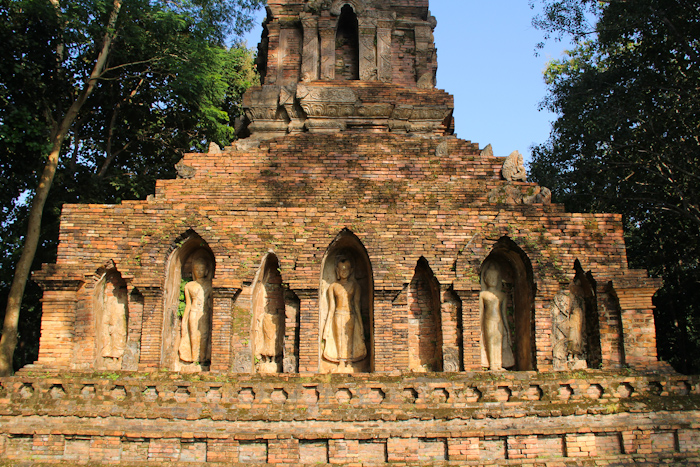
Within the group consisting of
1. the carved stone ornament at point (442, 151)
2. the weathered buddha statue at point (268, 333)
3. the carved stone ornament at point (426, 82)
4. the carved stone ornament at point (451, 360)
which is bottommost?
the carved stone ornament at point (451, 360)

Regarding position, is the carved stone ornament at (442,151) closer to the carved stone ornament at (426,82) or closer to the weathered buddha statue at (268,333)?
the carved stone ornament at (426,82)

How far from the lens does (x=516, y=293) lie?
37.4 feet

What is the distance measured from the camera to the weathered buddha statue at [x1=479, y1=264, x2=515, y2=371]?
11.0 meters

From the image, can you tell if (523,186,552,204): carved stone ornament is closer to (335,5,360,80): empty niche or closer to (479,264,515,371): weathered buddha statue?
(479,264,515,371): weathered buddha statue

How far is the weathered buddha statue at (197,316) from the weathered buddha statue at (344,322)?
209cm

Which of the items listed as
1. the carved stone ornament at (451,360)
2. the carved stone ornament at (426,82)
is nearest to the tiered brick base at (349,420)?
the carved stone ornament at (451,360)

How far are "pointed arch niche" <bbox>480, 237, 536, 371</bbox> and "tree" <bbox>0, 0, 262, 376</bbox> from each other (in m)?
10.5

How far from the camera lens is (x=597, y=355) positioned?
10.9m

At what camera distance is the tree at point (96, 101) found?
15859 millimetres

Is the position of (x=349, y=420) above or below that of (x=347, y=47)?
below

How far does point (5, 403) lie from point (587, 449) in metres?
9.17

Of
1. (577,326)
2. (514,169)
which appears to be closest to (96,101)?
(514,169)

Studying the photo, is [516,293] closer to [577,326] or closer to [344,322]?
[577,326]

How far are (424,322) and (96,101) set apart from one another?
13.5 meters
